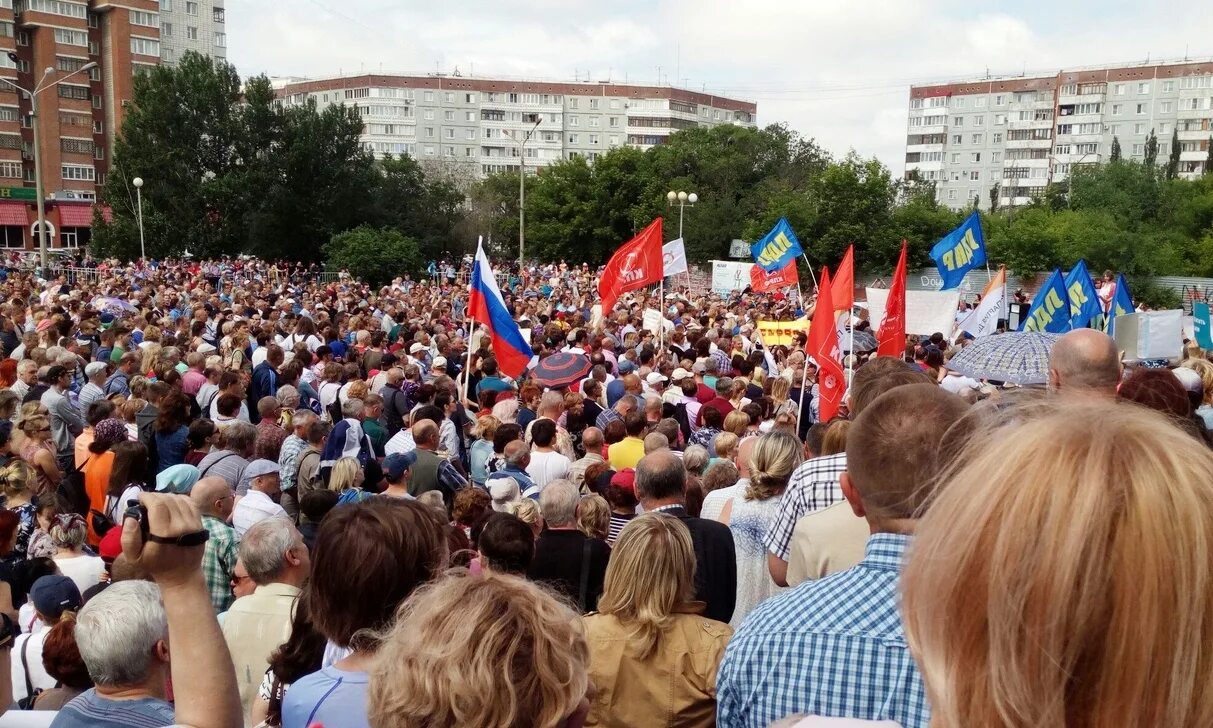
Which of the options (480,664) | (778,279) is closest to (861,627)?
(480,664)

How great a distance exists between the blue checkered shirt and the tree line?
140ft

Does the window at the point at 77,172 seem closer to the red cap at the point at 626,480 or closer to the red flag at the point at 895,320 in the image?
the red flag at the point at 895,320

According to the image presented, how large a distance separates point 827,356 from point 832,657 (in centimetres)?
765

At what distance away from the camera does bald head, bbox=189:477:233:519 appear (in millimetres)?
5590

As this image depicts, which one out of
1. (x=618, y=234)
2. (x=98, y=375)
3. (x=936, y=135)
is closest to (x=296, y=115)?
(x=618, y=234)

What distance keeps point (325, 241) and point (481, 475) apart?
166 ft

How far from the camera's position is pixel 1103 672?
3.42 feet

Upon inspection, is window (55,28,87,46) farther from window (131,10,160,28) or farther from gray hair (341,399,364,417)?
gray hair (341,399,364,417)

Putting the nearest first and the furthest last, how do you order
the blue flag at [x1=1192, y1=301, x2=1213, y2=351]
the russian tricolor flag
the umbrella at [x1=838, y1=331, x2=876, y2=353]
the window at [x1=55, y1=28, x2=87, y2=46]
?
1. the russian tricolor flag
2. the blue flag at [x1=1192, y1=301, x2=1213, y2=351]
3. the umbrella at [x1=838, y1=331, x2=876, y2=353]
4. the window at [x1=55, y1=28, x2=87, y2=46]

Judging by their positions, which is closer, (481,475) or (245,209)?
(481,475)

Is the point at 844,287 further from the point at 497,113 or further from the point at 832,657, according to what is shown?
the point at 497,113

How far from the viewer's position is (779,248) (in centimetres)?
1955

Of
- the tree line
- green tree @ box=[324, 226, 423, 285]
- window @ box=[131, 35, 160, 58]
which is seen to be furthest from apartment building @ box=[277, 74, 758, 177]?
green tree @ box=[324, 226, 423, 285]

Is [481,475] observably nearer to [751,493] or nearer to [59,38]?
[751,493]
